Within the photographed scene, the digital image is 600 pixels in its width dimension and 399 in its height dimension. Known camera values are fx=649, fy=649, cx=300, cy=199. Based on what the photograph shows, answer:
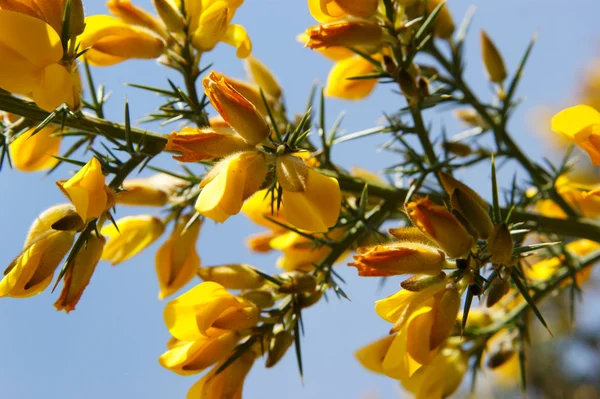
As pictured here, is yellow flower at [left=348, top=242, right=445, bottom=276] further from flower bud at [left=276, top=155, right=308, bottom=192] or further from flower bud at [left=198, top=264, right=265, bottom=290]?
flower bud at [left=198, top=264, right=265, bottom=290]

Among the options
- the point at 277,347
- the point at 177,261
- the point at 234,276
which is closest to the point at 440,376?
the point at 277,347

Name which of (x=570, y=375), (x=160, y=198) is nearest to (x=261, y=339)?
(x=160, y=198)

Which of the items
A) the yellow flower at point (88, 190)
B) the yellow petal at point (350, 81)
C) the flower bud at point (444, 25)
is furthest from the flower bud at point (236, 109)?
the flower bud at point (444, 25)

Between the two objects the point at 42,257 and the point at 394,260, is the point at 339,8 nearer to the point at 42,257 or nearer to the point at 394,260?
the point at 394,260

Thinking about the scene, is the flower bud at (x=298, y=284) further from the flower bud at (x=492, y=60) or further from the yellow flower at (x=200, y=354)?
the flower bud at (x=492, y=60)

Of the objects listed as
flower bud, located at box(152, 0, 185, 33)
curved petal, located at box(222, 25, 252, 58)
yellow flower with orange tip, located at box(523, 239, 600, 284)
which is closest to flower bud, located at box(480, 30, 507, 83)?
yellow flower with orange tip, located at box(523, 239, 600, 284)

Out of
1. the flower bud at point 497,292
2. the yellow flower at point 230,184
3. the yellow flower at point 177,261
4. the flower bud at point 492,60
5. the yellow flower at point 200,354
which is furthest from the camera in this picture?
the flower bud at point 492,60
